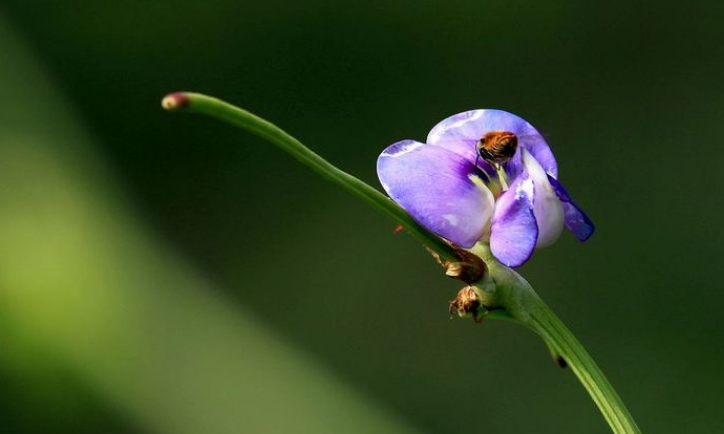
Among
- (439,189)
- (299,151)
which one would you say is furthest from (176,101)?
(439,189)

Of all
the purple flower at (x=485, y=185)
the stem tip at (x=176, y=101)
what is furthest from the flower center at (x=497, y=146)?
the stem tip at (x=176, y=101)

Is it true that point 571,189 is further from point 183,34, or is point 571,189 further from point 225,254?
point 183,34

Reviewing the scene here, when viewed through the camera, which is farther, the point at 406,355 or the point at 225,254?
the point at 225,254

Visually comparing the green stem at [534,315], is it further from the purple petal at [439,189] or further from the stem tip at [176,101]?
the stem tip at [176,101]

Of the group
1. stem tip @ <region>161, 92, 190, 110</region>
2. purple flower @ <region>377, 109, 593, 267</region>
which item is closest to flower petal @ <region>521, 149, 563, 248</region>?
purple flower @ <region>377, 109, 593, 267</region>

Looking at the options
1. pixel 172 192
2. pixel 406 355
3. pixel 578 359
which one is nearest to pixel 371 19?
pixel 172 192
